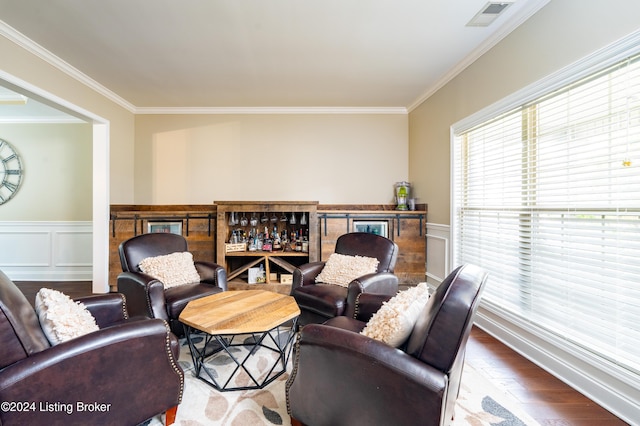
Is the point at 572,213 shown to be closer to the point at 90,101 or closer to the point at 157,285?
the point at 157,285

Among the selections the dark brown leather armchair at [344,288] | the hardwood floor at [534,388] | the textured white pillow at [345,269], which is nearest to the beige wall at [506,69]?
the dark brown leather armchair at [344,288]

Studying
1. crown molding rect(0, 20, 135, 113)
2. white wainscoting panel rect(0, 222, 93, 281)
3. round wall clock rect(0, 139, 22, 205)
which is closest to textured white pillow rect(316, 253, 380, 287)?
crown molding rect(0, 20, 135, 113)

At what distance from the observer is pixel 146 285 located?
226 cm

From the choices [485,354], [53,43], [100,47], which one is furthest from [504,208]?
[53,43]

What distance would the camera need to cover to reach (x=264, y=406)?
65.0 inches

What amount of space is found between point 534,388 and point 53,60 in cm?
533

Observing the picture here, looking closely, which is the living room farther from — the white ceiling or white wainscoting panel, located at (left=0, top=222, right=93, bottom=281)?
the white ceiling

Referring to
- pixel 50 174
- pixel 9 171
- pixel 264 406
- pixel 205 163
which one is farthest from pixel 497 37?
pixel 9 171

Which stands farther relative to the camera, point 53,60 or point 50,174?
point 50,174

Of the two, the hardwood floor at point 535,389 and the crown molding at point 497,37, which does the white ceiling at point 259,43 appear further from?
the hardwood floor at point 535,389

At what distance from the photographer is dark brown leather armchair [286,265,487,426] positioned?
3.49ft

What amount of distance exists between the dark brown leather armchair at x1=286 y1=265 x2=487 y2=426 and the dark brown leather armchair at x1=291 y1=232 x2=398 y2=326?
2.90 feet

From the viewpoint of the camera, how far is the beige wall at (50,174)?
4.47 metres

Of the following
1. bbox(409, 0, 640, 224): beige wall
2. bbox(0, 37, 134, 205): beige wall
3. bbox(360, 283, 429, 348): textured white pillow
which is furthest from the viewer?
bbox(0, 37, 134, 205): beige wall
